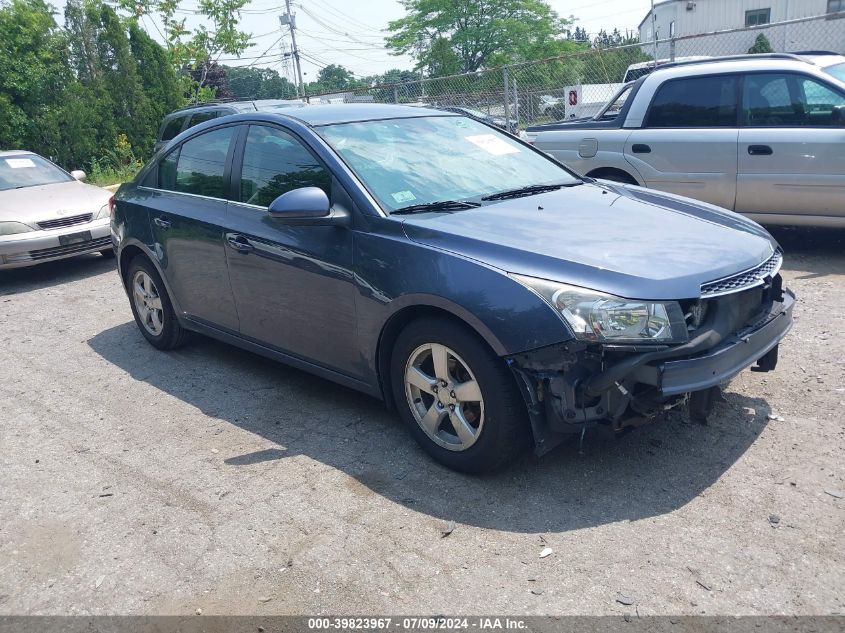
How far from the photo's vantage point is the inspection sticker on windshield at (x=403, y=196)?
4129 mm

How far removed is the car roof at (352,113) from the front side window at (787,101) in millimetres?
3684

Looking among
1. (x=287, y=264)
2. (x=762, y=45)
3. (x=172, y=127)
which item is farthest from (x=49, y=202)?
(x=762, y=45)

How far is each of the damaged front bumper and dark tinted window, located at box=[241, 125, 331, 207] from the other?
1.66 metres

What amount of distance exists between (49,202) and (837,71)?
8.64m

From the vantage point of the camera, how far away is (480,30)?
→ 183 ft

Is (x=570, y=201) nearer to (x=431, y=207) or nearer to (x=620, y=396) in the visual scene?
(x=431, y=207)

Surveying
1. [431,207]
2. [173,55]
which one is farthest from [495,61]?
Result: [431,207]

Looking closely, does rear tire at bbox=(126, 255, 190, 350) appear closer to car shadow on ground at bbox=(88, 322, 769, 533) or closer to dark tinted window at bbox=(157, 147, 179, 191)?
dark tinted window at bbox=(157, 147, 179, 191)

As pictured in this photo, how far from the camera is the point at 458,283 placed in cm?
354

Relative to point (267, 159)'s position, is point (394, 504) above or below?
below

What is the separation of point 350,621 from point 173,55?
21.5m

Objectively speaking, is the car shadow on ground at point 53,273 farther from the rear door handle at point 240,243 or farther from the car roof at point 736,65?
the car roof at point 736,65

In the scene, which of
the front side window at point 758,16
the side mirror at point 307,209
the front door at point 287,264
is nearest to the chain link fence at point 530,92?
the front door at point 287,264

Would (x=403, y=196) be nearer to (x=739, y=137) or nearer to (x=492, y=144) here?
(x=492, y=144)
